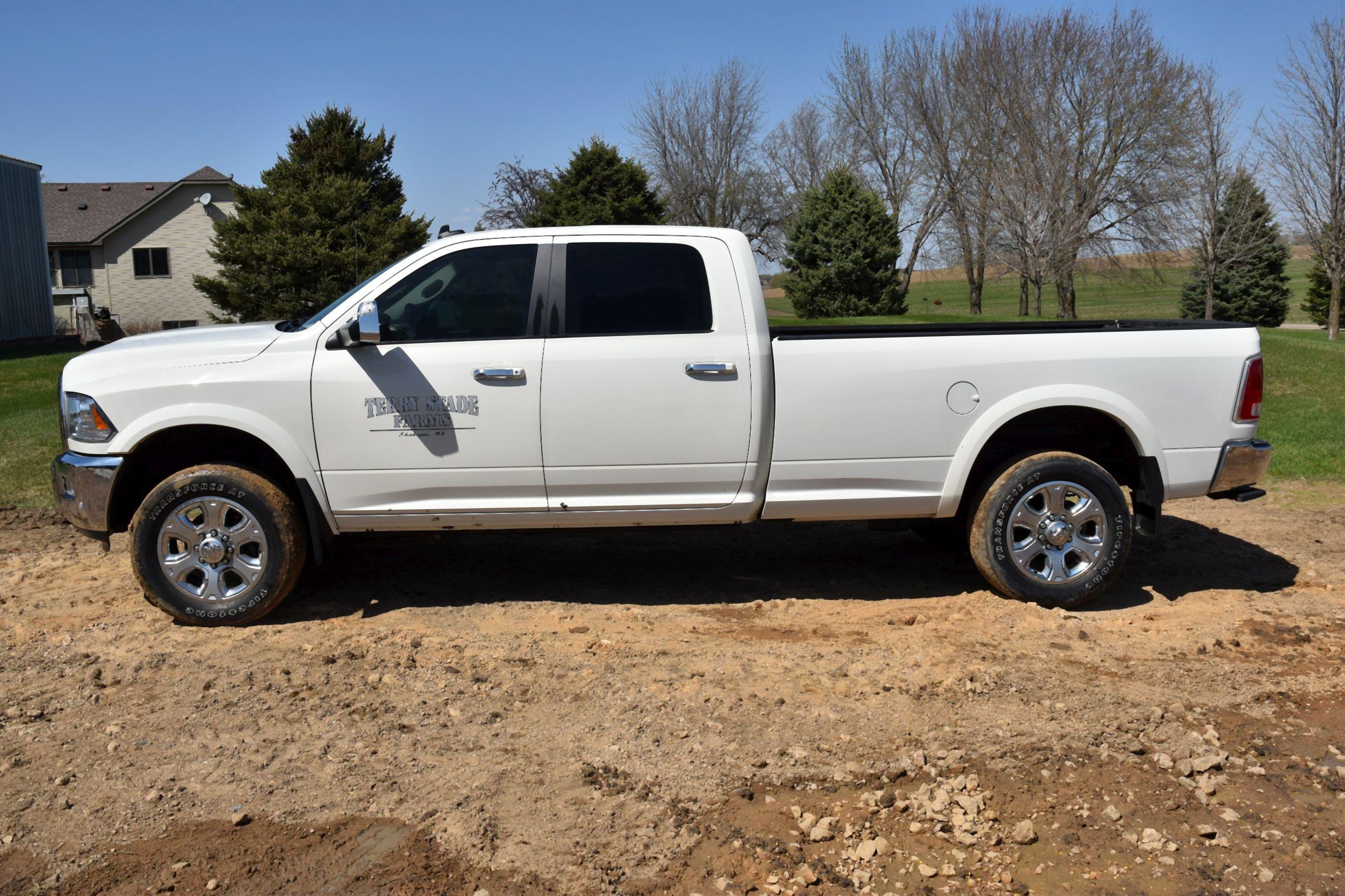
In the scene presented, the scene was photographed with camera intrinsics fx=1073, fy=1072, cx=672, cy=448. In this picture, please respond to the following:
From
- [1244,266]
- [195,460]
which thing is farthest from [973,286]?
[195,460]

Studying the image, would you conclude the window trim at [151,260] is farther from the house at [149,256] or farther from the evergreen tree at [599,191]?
the evergreen tree at [599,191]

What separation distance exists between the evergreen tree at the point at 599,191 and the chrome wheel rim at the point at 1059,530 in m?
29.3

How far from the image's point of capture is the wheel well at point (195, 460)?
5605 millimetres

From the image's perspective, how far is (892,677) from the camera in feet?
15.7

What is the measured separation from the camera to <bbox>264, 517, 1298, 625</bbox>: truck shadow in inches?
241

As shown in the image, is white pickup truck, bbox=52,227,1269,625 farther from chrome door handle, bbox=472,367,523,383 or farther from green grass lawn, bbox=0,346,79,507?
green grass lawn, bbox=0,346,79,507

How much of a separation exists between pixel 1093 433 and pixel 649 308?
2620 mm

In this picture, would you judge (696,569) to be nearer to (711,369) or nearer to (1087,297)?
(711,369)

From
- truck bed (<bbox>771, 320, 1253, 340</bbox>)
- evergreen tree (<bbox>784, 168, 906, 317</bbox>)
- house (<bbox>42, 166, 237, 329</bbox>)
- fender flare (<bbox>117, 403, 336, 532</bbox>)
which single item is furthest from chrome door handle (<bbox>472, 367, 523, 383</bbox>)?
house (<bbox>42, 166, 237, 329</bbox>)

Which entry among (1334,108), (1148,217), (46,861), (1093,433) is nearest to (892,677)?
(1093,433)

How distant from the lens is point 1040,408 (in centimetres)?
572

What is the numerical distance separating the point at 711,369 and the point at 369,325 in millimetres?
1686

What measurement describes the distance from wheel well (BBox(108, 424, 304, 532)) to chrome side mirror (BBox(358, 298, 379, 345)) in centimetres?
86

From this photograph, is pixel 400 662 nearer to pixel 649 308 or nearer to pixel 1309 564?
pixel 649 308
